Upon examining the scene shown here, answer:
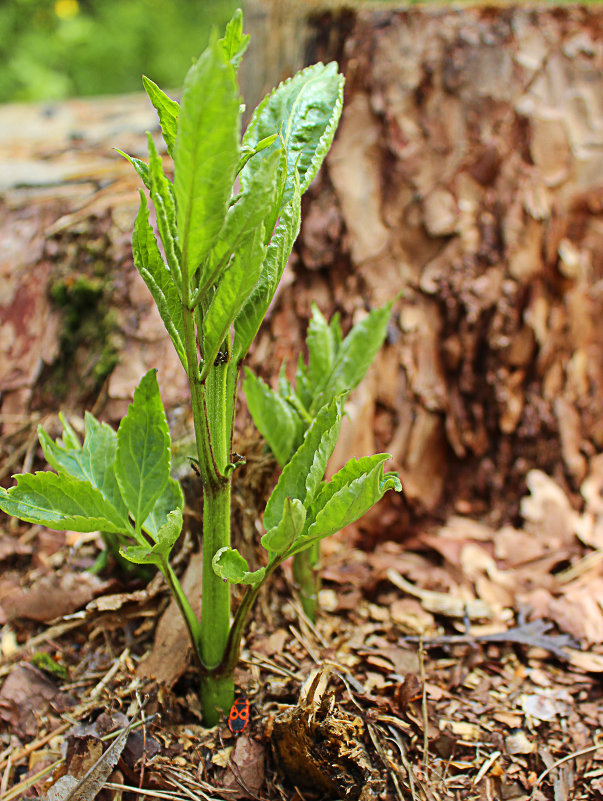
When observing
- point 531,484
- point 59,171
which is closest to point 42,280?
point 59,171

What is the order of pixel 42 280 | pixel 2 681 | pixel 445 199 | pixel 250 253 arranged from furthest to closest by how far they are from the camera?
1. pixel 445 199
2. pixel 42 280
3. pixel 2 681
4. pixel 250 253

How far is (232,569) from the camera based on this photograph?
0.95 m

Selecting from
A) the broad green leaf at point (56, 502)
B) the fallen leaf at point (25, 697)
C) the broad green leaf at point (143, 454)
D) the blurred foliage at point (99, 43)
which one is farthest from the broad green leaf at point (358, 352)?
the blurred foliage at point (99, 43)

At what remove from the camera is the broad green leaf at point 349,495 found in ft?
2.93

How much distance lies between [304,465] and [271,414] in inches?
9.4

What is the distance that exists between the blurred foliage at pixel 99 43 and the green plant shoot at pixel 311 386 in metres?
5.24

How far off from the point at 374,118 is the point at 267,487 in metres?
1.34

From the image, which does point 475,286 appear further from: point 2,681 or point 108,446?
point 2,681

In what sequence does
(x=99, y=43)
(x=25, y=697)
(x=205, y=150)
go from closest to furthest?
(x=205, y=150)
(x=25, y=697)
(x=99, y=43)

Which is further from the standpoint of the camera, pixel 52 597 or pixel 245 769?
pixel 52 597

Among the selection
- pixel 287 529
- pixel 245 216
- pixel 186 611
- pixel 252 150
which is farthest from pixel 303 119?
pixel 186 611

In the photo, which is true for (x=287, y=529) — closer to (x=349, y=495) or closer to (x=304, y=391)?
(x=349, y=495)

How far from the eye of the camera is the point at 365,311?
6.25 ft

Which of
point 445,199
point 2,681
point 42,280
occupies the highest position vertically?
point 445,199
